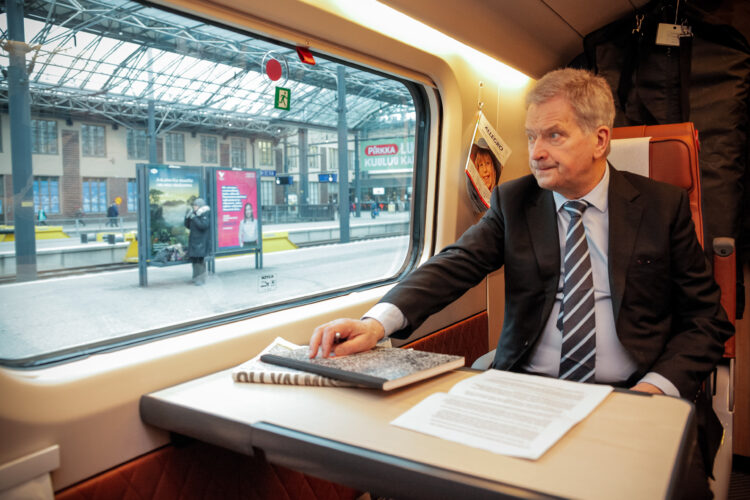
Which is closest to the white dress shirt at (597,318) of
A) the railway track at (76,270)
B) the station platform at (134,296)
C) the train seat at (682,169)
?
the train seat at (682,169)

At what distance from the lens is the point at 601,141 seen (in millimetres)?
1685

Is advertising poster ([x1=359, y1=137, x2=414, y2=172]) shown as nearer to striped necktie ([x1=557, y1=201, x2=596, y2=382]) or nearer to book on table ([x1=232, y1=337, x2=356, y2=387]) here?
striped necktie ([x1=557, y1=201, x2=596, y2=382])

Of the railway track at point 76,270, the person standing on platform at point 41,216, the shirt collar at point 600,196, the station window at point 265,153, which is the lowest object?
the railway track at point 76,270

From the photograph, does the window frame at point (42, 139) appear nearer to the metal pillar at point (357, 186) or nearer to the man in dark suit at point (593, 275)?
the man in dark suit at point (593, 275)

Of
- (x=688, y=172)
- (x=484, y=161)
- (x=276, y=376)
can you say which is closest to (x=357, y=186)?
(x=484, y=161)

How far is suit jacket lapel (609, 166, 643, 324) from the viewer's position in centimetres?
159

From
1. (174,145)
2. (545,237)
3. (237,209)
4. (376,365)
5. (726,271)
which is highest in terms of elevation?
(174,145)

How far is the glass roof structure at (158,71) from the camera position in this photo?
1428 mm

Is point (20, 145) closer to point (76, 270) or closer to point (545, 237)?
point (76, 270)

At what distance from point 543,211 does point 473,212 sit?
1358mm

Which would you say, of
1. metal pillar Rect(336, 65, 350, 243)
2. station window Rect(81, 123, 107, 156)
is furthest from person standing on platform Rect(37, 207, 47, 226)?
metal pillar Rect(336, 65, 350, 243)

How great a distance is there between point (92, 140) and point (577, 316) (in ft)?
5.07

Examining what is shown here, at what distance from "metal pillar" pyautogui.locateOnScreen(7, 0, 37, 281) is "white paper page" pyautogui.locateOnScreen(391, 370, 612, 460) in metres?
1.07

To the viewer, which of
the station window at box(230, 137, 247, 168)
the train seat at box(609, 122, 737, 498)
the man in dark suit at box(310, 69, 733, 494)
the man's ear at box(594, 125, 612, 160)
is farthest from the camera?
the station window at box(230, 137, 247, 168)
